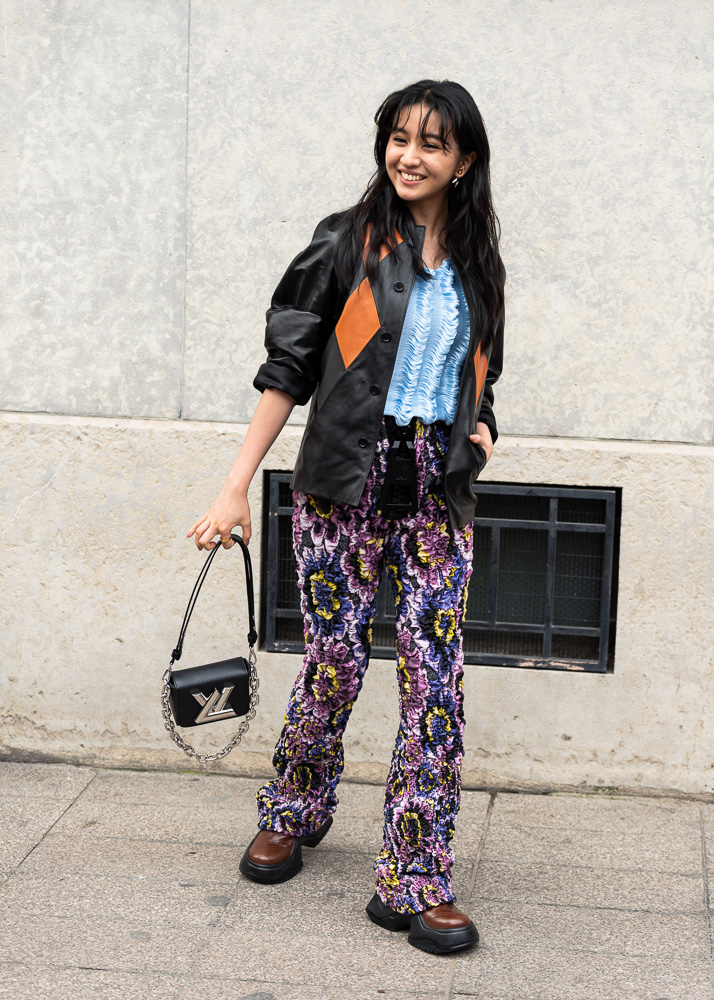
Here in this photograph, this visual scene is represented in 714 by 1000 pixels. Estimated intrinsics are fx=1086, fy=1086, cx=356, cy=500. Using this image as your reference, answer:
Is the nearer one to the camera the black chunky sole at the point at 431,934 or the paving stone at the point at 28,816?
the black chunky sole at the point at 431,934

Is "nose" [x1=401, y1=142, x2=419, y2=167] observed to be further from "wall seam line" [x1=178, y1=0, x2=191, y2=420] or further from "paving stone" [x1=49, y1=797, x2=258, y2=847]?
"paving stone" [x1=49, y1=797, x2=258, y2=847]

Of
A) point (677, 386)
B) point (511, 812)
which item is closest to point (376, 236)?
point (677, 386)

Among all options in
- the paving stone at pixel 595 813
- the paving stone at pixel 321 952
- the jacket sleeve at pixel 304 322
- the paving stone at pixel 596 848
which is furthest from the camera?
the paving stone at pixel 595 813

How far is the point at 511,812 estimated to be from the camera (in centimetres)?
360

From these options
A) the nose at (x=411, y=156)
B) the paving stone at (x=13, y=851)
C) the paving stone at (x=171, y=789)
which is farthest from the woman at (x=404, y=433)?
the paving stone at (x=13, y=851)

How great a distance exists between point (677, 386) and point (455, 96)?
4.75 ft

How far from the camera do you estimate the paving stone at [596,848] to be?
3242 mm

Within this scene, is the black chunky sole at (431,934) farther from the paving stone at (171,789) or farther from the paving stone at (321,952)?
the paving stone at (171,789)

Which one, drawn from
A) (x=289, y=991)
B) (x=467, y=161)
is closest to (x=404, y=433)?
(x=467, y=161)

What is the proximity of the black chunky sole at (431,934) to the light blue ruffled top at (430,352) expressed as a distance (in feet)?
4.13

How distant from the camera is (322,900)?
2965 millimetres

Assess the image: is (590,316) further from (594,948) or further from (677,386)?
(594,948)

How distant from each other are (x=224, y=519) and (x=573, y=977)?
54.6 inches

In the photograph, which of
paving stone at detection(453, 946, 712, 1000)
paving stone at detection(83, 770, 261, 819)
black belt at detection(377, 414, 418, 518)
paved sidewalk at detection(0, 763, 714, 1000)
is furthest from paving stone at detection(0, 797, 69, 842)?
black belt at detection(377, 414, 418, 518)
